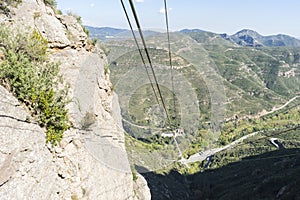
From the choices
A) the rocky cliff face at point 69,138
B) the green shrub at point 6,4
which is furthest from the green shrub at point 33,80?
the green shrub at point 6,4

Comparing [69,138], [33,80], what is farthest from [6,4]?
[69,138]

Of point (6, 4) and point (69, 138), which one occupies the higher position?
point (6, 4)

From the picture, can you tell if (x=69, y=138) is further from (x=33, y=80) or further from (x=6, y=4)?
(x=6, y=4)

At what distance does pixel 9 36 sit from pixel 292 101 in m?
167

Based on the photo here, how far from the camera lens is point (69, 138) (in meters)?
9.75

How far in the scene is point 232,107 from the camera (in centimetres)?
12638

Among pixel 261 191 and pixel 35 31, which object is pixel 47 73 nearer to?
pixel 35 31

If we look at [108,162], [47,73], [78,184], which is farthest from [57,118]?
[108,162]

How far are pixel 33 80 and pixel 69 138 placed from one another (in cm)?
268

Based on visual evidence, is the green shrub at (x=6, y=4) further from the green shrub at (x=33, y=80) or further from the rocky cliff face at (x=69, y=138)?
the green shrub at (x=33, y=80)

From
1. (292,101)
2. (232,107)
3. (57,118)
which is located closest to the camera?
(57,118)

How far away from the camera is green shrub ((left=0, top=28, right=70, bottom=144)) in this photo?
26.1 feet

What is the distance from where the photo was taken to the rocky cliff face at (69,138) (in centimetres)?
700

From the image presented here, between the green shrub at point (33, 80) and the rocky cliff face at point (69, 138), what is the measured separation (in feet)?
1.24
